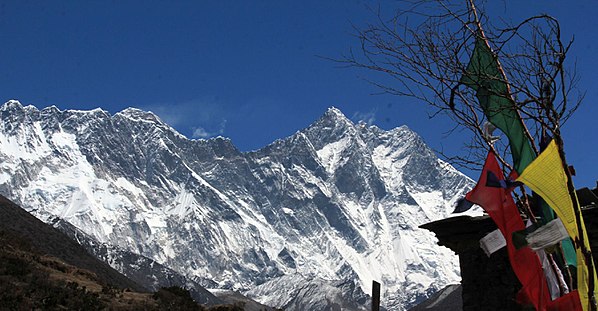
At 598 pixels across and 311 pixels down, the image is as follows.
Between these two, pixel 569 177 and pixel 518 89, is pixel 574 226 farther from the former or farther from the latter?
pixel 518 89

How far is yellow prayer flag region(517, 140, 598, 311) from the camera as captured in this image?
5.59 metres

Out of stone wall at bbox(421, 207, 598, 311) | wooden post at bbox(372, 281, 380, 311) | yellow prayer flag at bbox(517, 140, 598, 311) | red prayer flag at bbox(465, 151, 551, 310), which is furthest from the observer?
stone wall at bbox(421, 207, 598, 311)

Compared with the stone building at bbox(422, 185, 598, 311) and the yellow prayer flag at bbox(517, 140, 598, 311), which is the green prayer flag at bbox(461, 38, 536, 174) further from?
the stone building at bbox(422, 185, 598, 311)

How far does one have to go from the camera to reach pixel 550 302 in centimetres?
614

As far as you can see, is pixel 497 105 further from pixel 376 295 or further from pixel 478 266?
pixel 478 266

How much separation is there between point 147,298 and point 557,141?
2614cm

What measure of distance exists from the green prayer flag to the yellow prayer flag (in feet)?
1.47

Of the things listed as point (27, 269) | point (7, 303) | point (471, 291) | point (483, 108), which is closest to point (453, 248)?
point (471, 291)

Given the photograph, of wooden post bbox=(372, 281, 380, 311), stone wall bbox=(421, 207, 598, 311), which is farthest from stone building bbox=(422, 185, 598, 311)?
wooden post bbox=(372, 281, 380, 311)

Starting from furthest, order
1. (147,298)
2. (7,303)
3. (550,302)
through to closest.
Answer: (147,298) → (7,303) → (550,302)

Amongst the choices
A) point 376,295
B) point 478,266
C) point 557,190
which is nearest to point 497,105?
point 557,190

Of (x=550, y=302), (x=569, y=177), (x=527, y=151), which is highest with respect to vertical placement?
(x=527, y=151)

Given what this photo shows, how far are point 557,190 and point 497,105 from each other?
1.16 metres

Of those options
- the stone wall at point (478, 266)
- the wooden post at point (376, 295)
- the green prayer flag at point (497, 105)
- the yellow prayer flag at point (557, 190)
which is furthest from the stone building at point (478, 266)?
the yellow prayer flag at point (557, 190)
